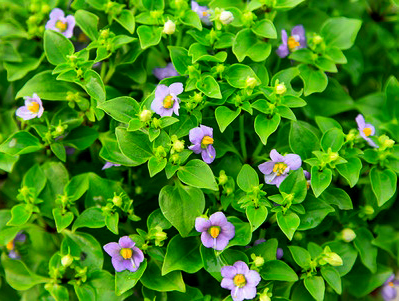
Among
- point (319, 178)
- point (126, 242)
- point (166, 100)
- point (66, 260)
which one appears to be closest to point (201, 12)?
point (166, 100)

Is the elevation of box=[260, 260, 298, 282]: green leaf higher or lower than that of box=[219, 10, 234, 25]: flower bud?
lower

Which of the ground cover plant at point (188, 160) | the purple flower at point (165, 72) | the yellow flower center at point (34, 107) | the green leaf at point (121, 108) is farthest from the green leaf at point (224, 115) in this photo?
the yellow flower center at point (34, 107)

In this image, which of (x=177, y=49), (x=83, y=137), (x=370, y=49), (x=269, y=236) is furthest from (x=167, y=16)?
(x=370, y=49)

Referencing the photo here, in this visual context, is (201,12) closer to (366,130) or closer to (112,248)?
(366,130)

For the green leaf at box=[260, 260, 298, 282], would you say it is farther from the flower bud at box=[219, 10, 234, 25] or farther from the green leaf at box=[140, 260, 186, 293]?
the flower bud at box=[219, 10, 234, 25]

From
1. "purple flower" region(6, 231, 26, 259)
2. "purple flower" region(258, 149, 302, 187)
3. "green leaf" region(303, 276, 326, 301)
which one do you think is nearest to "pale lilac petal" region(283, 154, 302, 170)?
"purple flower" region(258, 149, 302, 187)

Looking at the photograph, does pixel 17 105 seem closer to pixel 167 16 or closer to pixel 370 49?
pixel 167 16

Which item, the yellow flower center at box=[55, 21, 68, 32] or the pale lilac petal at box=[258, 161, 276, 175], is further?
the yellow flower center at box=[55, 21, 68, 32]
